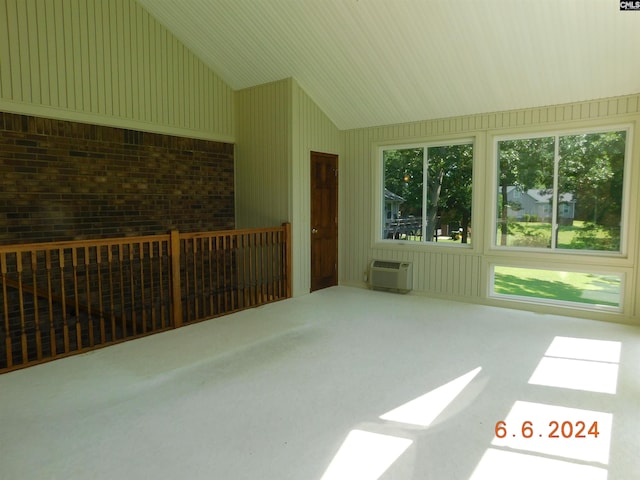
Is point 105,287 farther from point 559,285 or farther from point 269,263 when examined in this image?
point 559,285

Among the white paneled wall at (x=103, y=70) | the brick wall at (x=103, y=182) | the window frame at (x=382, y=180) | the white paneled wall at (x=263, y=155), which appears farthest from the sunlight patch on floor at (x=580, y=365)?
the white paneled wall at (x=103, y=70)

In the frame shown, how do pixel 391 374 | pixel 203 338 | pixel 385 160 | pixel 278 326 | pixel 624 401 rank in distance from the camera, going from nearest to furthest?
pixel 624 401 → pixel 391 374 → pixel 203 338 → pixel 278 326 → pixel 385 160

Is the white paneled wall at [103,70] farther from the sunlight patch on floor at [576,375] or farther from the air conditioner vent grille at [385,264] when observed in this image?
the sunlight patch on floor at [576,375]

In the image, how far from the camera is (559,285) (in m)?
5.12

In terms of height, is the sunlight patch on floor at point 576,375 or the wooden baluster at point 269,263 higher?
the wooden baluster at point 269,263

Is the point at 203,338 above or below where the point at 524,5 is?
below

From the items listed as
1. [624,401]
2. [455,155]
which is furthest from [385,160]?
[624,401]

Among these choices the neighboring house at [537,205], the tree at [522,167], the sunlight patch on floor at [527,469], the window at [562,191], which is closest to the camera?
the sunlight patch on floor at [527,469]

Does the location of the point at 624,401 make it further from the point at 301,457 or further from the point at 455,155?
the point at 455,155

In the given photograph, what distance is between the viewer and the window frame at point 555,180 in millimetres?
A: 4562

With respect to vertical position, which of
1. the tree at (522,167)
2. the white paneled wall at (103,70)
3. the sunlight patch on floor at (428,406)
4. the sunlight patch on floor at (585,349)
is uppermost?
the white paneled wall at (103,70)

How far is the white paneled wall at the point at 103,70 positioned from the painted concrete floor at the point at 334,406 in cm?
295

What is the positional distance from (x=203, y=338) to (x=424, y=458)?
2.66 metres

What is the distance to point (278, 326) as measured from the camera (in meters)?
4.54
